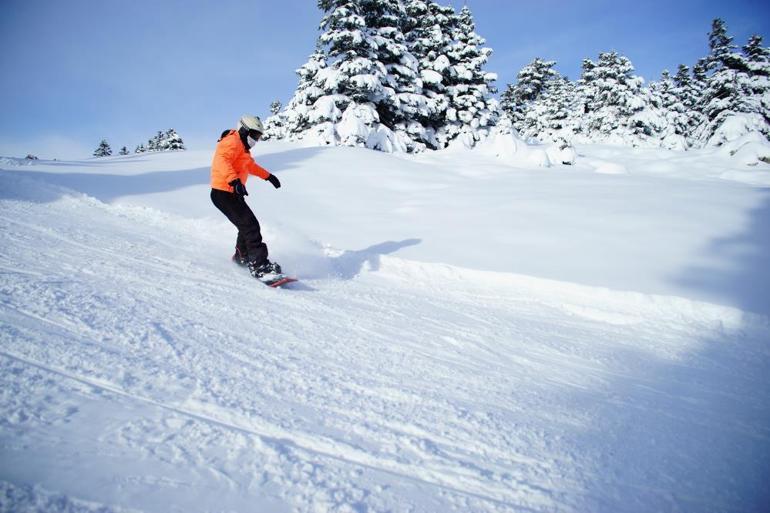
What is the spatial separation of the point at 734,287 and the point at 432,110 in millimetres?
17673

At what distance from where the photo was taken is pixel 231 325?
2949mm

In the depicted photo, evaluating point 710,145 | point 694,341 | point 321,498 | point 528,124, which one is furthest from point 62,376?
point 528,124

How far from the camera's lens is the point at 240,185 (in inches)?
173

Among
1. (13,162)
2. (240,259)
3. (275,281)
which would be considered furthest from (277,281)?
(13,162)

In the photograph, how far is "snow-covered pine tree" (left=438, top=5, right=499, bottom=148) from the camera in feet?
72.0

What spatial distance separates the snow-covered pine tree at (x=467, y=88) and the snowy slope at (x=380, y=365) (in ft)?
53.1

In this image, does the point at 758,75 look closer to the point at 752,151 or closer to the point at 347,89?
the point at 752,151

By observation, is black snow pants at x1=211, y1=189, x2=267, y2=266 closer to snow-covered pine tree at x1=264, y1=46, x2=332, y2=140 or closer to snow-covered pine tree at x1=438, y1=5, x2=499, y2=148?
snow-covered pine tree at x1=264, y1=46, x2=332, y2=140

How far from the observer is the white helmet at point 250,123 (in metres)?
4.57

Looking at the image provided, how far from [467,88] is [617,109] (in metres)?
18.1

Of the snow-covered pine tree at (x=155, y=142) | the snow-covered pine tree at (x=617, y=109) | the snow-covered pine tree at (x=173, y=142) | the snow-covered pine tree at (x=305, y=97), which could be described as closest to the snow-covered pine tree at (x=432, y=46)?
the snow-covered pine tree at (x=305, y=97)

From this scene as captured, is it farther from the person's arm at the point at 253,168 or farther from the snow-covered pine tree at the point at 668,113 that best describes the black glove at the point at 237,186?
the snow-covered pine tree at the point at 668,113

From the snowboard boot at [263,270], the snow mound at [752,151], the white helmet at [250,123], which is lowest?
the snowboard boot at [263,270]

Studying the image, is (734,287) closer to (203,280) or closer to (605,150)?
(203,280)
